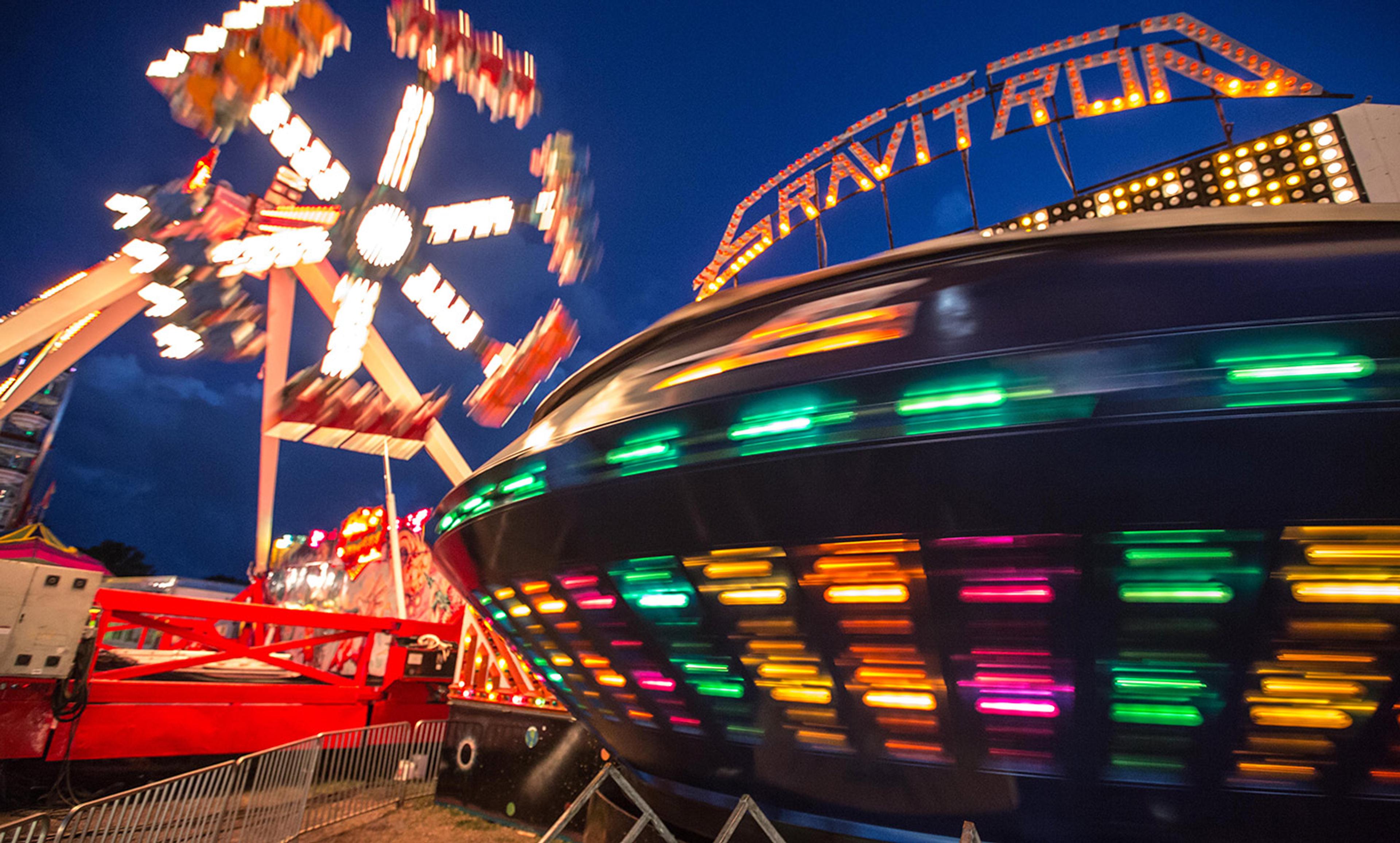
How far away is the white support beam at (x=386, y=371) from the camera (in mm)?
17156

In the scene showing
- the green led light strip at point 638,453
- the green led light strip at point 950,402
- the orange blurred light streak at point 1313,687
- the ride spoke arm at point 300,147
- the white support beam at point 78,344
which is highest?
the ride spoke arm at point 300,147

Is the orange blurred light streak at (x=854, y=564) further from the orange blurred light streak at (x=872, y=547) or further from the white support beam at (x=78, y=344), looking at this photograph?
the white support beam at (x=78, y=344)

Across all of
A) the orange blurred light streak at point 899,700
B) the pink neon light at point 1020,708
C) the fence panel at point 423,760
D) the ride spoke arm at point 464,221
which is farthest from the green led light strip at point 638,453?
the ride spoke arm at point 464,221

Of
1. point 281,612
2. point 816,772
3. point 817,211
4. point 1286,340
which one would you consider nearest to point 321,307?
point 281,612

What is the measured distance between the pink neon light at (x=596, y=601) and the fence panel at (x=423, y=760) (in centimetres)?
653

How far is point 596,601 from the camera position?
2809mm

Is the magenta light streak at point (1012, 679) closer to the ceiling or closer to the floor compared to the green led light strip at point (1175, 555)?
closer to the floor

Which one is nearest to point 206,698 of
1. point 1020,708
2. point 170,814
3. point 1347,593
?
point 170,814

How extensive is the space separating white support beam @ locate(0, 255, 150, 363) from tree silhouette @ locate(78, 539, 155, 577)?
45151 millimetres

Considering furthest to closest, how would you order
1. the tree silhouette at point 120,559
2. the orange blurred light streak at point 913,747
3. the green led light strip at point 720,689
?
the tree silhouette at point 120,559 < the green led light strip at point 720,689 < the orange blurred light streak at point 913,747

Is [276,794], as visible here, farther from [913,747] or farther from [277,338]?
[277,338]

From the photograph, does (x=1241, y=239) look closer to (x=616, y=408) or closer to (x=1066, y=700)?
(x=1066, y=700)

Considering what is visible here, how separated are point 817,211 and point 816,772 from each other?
1090cm

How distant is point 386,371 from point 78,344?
6626mm
